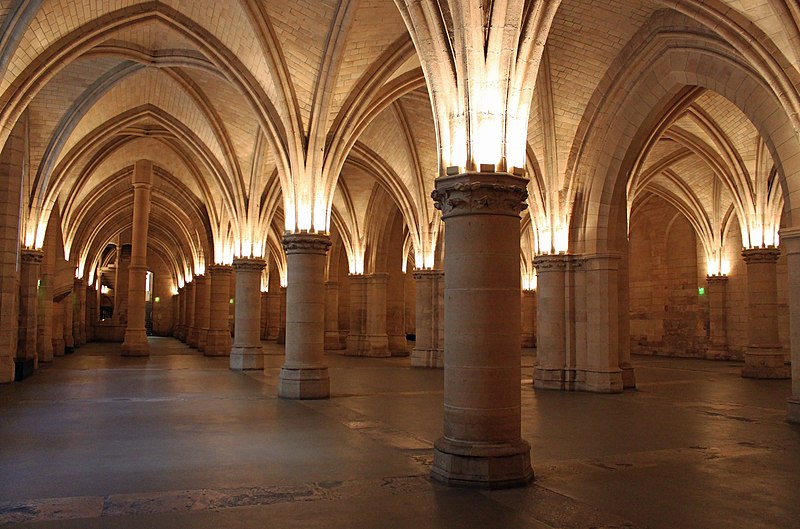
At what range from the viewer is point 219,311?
81.9 ft

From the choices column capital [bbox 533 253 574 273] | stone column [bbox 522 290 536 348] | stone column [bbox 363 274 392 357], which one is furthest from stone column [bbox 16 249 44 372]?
stone column [bbox 522 290 536 348]

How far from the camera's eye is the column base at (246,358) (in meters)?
19.3

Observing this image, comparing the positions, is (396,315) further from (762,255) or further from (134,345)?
(762,255)

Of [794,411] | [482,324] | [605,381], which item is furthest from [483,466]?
[605,381]

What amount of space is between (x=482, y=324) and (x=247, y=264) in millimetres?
13775

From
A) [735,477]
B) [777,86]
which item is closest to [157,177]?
[777,86]

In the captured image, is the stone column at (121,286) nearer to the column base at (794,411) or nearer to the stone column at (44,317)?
the stone column at (44,317)

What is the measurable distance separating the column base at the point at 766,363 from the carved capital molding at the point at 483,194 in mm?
14130

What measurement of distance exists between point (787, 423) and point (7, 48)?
46.4ft

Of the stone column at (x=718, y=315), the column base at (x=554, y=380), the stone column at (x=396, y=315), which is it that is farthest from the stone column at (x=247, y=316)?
the stone column at (x=718, y=315)

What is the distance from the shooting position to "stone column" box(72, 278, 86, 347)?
34.6 metres

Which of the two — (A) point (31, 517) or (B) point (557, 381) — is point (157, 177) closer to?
(B) point (557, 381)

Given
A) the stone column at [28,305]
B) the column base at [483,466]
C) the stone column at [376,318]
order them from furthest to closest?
the stone column at [376,318], the stone column at [28,305], the column base at [483,466]

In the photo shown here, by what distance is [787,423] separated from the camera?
1055cm
